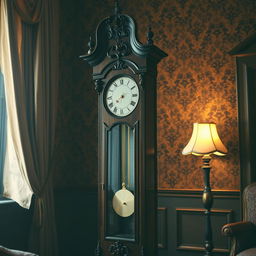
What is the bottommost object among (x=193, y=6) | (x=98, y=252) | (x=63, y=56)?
(x=98, y=252)

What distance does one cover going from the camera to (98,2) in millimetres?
3865

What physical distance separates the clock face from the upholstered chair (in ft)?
3.24

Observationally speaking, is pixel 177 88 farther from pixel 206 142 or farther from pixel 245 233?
pixel 245 233

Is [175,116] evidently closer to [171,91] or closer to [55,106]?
[171,91]

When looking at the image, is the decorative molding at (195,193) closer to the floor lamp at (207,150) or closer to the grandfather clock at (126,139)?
the floor lamp at (207,150)

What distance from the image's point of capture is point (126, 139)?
8.63 feet

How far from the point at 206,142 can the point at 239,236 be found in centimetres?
73

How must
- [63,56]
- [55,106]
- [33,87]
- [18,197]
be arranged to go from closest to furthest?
[18,197] → [33,87] → [55,106] → [63,56]

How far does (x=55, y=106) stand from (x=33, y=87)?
0.30 metres

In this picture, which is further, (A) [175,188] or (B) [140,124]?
(A) [175,188]

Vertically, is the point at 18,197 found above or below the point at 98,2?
below

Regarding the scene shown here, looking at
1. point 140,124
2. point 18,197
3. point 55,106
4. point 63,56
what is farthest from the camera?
point 63,56

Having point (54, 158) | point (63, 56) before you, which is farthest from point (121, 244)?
point (63, 56)

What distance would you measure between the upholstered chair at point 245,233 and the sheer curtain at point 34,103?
1427 millimetres
